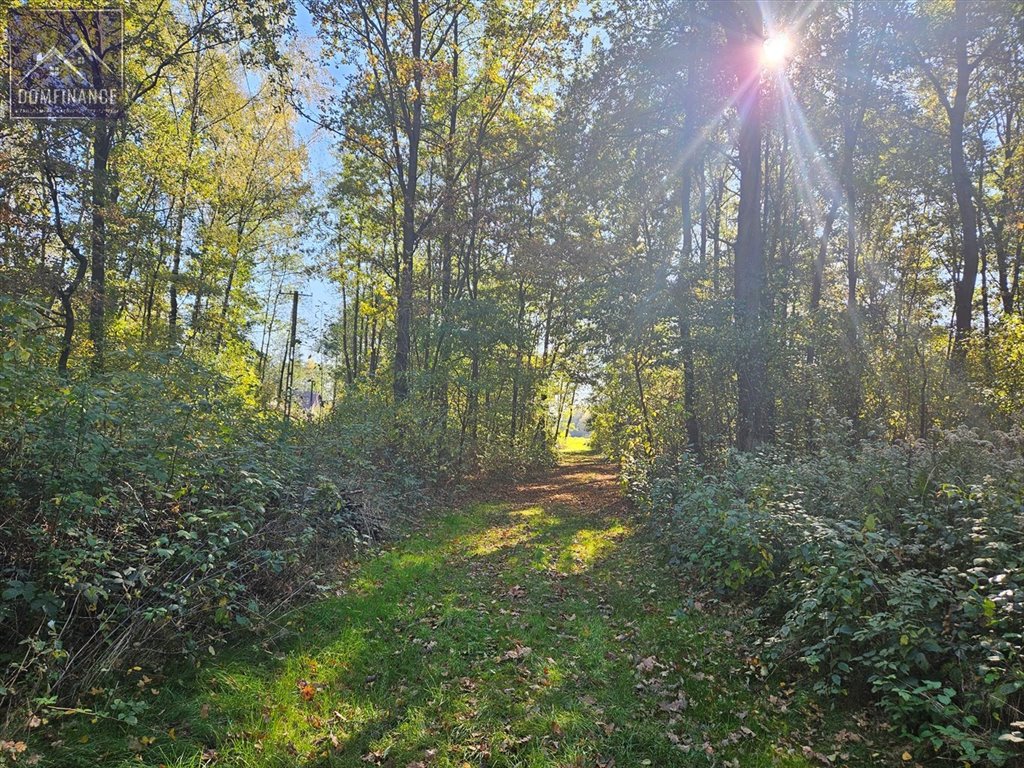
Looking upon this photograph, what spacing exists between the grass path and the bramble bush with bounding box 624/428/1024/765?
71 cm

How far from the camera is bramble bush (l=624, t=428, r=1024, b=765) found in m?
3.15

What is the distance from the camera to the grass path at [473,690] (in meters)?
3.33

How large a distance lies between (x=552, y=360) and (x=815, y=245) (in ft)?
41.4

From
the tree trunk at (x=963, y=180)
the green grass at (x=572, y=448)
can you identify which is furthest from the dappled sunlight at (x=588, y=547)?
the green grass at (x=572, y=448)

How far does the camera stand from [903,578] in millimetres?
3750

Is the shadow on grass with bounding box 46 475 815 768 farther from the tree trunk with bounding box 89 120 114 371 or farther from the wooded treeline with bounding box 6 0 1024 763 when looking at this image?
the tree trunk with bounding box 89 120 114 371

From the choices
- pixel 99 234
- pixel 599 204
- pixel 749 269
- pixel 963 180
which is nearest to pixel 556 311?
pixel 599 204

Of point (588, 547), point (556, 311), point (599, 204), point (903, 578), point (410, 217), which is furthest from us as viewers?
point (556, 311)

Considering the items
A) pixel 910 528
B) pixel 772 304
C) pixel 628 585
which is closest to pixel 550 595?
pixel 628 585

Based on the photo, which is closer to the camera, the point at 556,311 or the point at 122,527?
the point at 122,527

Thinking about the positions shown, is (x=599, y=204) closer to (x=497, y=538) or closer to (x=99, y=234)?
(x=497, y=538)

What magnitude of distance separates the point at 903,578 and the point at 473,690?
3546 mm

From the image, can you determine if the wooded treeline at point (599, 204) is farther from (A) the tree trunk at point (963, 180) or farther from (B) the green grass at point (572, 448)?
(B) the green grass at point (572, 448)

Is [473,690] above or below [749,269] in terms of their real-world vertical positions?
below
